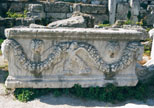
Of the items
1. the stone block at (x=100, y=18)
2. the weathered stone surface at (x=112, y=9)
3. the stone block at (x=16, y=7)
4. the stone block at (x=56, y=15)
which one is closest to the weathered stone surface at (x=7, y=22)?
the stone block at (x=16, y=7)

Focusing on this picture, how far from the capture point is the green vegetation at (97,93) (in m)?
3.55

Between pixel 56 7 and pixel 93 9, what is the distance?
8.26 ft

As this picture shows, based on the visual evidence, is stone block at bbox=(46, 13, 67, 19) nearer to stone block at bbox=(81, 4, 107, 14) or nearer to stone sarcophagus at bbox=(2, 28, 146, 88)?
stone block at bbox=(81, 4, 107, 14)

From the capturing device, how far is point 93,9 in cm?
1175

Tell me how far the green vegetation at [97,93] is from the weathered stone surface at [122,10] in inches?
388

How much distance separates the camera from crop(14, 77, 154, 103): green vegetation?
3547 millimetres

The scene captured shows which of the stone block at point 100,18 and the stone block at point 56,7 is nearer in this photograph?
the stone block at point 56,7

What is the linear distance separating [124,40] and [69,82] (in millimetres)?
1380

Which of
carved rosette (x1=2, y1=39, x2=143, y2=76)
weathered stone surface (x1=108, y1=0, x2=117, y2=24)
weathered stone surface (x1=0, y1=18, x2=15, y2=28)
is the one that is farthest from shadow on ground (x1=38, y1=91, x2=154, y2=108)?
weathered stone surface (x1=108, y1=0, x2=117, y2=24)

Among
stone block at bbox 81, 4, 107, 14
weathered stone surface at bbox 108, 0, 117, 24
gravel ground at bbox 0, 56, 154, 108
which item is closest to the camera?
gravel ground at bbox 0, 56, 154, 108

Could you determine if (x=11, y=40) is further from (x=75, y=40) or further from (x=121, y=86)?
(x=121, y=86)

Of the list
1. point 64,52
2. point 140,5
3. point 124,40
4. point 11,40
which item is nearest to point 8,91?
point 11,40

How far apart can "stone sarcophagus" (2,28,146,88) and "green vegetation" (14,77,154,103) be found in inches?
4.0

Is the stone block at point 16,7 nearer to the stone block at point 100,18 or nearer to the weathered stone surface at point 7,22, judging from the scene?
the weathered stone surface at point 7,22
